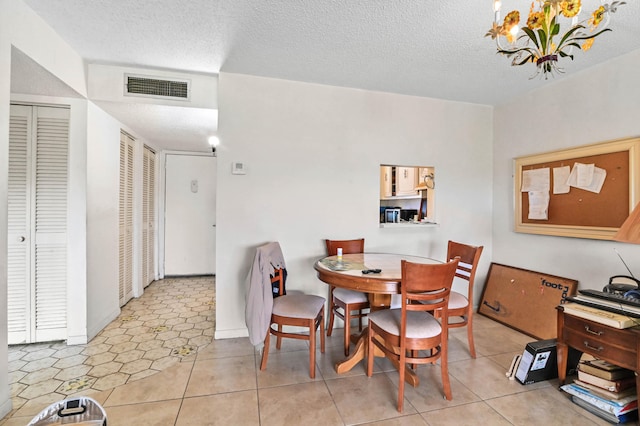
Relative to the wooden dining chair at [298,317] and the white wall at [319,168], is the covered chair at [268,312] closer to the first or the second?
the wooden dining chair at [298,317]

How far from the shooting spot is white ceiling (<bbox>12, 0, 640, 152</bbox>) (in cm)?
188

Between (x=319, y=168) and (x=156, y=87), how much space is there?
1.72 metres

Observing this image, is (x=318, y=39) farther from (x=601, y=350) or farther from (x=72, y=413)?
(x=601, y=350)

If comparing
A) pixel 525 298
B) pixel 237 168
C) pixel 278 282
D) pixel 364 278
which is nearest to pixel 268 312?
pixel 278 282

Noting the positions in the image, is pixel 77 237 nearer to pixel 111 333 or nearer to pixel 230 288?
pixel 111 333

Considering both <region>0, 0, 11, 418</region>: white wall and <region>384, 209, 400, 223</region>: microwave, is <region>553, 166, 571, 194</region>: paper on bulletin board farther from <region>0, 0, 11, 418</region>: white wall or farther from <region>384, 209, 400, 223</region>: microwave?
<region>0, 0, 11, 418</region>: white wall

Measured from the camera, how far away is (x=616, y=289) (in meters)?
2.07

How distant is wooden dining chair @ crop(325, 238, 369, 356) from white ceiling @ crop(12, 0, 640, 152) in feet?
5.42

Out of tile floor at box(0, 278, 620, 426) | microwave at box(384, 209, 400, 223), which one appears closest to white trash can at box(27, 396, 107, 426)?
tile floor at box(0, 278, 620, 426)

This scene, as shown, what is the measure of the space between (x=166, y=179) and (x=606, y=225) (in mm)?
5592

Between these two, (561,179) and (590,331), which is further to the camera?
(561,179)

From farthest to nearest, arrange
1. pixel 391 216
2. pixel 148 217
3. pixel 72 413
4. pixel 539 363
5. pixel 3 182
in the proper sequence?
1. pixel 148 217
2. pixel 391 216
3. pixel 539 363
4. pixel 3 182
5. pixel 72 413

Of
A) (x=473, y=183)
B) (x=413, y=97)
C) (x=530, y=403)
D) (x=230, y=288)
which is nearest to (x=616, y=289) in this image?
(x=530, y=403)

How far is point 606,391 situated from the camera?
69.8 inches
